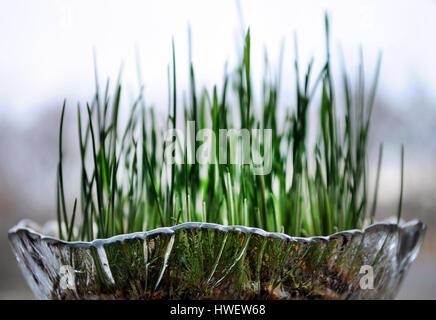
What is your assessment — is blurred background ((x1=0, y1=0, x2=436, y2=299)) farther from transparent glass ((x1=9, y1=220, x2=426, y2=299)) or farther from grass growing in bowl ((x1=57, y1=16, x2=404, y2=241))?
transparent glass ((x1=9, y1=220, x2=426, y2=299))

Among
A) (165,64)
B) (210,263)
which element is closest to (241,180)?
(210,263)

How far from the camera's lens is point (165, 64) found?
0.55 metres

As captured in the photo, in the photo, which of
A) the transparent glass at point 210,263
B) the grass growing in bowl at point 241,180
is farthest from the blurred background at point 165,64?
the transparent glass at point 210,263

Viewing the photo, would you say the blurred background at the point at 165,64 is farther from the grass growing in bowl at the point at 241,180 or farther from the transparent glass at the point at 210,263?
the transparent glass at the point at 210,263

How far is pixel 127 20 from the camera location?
0.67 meters

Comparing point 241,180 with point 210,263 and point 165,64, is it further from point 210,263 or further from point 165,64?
point 165,64

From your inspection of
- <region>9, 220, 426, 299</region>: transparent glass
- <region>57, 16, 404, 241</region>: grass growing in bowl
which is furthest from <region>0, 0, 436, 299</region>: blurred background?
<region>9, 220, 426, 299</region>: transparent glass

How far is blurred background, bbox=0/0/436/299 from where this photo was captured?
590mm

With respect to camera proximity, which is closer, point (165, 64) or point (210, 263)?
point (210, 263)

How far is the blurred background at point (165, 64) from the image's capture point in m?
0.59

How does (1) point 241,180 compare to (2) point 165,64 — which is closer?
(1) point 241,180

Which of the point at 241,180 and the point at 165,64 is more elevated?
the point at 165,64

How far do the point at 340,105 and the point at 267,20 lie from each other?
0.63 feet
